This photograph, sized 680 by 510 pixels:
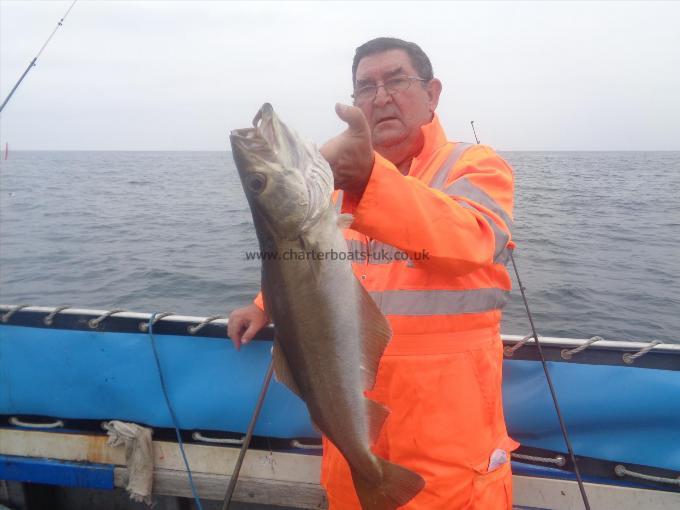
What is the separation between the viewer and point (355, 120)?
174 centimetres

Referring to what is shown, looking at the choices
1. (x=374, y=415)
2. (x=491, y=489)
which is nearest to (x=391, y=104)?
(x=374, y=415)

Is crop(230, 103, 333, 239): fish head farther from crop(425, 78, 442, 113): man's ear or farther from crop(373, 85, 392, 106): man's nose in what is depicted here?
crop(425, 78, 442, 113): man's ear

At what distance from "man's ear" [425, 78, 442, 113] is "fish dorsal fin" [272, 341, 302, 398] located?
5.69ft

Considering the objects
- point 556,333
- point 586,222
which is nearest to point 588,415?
point 556,333

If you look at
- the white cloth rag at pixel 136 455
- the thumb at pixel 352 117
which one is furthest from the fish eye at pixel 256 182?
the white cloth rag at pixel 136 455

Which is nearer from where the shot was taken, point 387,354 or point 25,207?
point 387,354

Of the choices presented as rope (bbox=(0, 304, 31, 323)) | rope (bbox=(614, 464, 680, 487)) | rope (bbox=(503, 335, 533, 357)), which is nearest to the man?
rope (bbox=(503, 335, 533, 357))

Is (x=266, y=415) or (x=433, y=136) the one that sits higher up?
(x=433, y=136)

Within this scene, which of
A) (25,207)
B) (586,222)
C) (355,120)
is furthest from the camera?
(25,207)

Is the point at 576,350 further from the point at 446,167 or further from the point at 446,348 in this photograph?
the point at 446,167

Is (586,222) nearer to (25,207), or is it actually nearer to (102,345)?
(102,345)

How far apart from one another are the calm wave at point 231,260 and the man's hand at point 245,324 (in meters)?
5.57

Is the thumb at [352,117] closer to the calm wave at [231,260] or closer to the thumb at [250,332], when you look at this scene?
the thumb at [250,332]

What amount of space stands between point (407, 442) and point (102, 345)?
2310 millimetres
